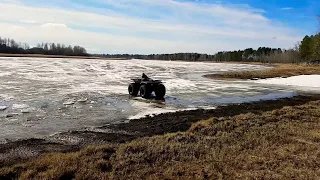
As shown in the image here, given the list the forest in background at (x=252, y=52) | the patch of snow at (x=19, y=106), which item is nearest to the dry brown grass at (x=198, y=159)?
the patch of snow at (x=19, y=106)

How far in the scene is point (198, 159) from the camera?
6.93 meters

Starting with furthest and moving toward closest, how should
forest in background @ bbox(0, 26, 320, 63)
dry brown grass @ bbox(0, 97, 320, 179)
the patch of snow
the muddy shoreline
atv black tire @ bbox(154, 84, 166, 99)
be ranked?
forest in background @ bbox(0, 26, 320, 63) → atv black tire @ bbox(154, 84, 166, 99) → the patch of snow → the muddy shoreline → dry brown grass @ bbox(0, 97, 320, 179)

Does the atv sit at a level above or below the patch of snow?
above

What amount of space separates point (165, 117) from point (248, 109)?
4820mm

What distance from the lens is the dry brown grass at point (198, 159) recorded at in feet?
19.9

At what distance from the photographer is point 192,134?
29.9ft

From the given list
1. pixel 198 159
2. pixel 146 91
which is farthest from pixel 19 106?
pixel 198 159

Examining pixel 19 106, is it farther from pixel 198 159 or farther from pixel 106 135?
pixel 198 159

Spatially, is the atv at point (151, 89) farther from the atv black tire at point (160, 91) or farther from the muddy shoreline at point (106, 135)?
the muddy shoreline at point (106, 135)

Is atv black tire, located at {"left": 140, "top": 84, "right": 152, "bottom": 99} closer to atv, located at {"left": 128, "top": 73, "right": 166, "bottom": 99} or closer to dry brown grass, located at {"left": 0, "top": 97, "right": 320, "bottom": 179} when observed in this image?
atv, located at {"left": 128, "top": 73, "right": 166, "bottom": 99}

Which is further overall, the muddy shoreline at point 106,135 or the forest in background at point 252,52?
the forest in background at point 252,52

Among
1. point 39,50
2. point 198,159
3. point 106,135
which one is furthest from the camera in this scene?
point 39,50

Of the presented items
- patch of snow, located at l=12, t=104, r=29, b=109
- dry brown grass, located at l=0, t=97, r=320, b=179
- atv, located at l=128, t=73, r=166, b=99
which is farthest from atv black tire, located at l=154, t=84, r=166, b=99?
dry brown grass, located at l=0, t=97, r=320, b=179

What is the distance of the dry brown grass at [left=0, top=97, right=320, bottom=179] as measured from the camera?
19.9 ft
